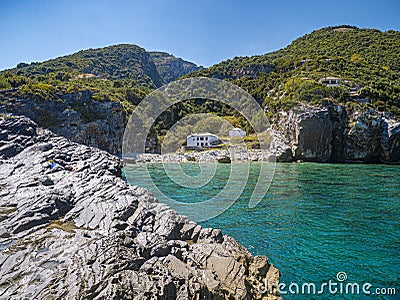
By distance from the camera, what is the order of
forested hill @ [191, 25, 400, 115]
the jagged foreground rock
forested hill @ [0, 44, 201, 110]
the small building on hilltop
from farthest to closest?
the small building on hilltop, forested hill @ [191, 25, 400, 115], forested hill @ [0, 44, 201, 110], the jagged foreground rock

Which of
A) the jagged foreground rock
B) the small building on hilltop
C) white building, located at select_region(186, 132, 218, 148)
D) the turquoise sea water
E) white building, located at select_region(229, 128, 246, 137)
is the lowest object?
the turquoise sea water

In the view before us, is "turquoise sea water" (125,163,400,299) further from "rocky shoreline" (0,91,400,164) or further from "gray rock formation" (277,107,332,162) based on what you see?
"rocky shoreline" (0,91,400,164)

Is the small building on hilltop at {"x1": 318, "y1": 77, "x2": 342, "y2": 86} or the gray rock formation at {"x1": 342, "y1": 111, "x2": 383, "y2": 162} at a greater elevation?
the small building on hilltop at {"x1": 318, "y1": 77, "x2": 342, "y2": 86}

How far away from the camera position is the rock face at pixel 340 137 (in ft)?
133

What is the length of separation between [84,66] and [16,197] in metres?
111

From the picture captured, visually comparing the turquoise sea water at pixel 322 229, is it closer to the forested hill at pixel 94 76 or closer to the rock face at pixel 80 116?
the rock face at pixel 80 116

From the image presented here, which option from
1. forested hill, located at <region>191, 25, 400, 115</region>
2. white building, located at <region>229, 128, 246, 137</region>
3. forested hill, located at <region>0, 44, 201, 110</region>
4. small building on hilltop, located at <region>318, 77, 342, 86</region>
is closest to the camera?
forested hill, located at <region>0, 44, 201, 110</region>

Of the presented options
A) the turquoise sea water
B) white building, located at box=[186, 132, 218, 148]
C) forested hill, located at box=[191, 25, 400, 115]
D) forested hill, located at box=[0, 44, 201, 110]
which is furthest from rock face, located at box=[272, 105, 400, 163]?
forested hill, located at box=[0, 44, 201, 110]

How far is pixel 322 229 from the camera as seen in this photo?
12242 millimetres

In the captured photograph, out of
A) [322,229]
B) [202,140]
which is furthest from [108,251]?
[202,140]

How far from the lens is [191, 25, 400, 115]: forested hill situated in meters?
47.7

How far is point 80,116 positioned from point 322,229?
147 ft

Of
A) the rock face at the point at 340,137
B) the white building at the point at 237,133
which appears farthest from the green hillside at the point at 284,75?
the white building at the point at 237,133

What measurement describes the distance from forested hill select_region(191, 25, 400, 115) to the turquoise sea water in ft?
98.9
